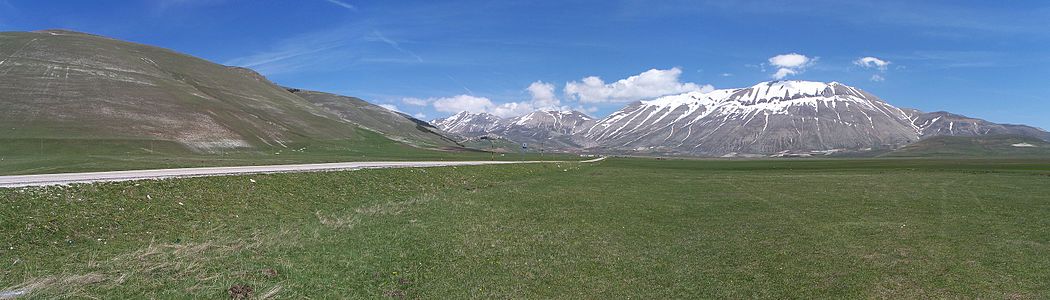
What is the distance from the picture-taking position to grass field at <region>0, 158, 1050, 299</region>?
758 inches

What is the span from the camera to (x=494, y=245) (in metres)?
26.9

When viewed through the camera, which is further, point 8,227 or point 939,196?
point 939,196

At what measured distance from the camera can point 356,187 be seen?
46344 millimetres

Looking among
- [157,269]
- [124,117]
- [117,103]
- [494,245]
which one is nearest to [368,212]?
[494,245]

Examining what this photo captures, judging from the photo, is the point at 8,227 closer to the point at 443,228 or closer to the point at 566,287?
the point at 443,228

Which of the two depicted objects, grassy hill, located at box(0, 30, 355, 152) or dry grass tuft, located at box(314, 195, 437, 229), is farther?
grassy hill, located at box(0, 30, 355, 152)

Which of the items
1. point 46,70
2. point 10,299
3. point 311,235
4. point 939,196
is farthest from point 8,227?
point 46,70

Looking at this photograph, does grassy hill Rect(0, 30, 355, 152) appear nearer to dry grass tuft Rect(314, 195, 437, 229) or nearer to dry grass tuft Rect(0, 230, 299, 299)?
dry grass tuft Rect(314, 195, 437, 229)

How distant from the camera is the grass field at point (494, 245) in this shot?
19250 millimetres

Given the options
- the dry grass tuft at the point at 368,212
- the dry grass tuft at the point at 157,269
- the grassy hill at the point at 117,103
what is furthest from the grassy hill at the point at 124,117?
the dry grass tuft at the point at 157,269

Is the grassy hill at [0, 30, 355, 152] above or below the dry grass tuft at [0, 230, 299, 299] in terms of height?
A: above

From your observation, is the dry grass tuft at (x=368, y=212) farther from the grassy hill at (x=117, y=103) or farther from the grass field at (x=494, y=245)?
the grassy hill at (x=117, y=103)

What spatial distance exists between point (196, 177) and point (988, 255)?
4453 cm

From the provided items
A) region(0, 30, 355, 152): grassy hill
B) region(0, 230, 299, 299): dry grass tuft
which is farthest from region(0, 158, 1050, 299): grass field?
region(0, 30, 355, 152): grassy hill
